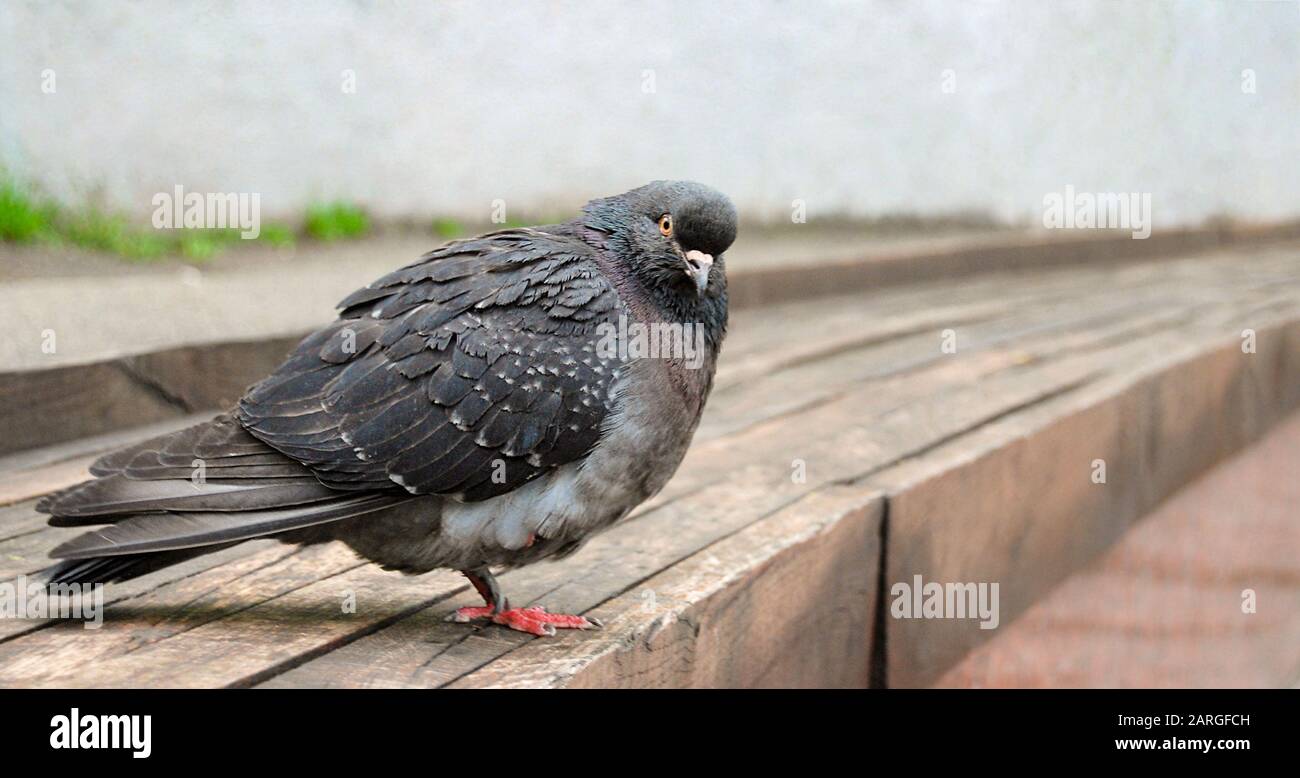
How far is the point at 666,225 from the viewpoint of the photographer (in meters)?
2.65

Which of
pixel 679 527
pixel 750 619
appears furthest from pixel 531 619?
pixel 679 527

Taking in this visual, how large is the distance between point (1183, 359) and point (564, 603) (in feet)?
10.6

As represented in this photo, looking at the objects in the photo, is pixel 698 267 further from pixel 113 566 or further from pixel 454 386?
pixel 113 566

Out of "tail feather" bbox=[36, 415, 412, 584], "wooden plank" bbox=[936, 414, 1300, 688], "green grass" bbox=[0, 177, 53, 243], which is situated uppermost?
"green grass" bbox=[0, 177, 53, 243]

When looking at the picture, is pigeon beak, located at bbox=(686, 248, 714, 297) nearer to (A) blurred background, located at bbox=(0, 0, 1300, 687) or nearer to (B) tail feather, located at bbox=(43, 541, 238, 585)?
(A) blurred background, located at bbox=(0, 0, 1300, 687)

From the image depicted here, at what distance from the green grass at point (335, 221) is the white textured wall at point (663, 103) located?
0.08 meters

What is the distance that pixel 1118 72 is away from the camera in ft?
30.0

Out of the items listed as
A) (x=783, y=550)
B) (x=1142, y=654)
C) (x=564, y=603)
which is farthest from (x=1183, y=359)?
(x=564, y=603)

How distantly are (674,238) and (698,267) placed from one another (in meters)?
0.08

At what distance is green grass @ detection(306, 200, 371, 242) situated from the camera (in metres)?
6.54

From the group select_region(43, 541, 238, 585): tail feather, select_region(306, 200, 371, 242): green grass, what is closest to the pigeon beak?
select_region(43, 541, 238, 585): tail feather

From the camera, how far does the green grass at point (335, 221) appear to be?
21.5 ft

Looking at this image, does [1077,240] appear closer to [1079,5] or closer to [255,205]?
[1079,5]

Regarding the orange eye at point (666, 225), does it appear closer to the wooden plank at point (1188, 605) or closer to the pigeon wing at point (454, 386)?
the pigeon wing at point (454, 386)
